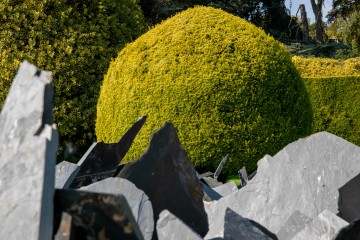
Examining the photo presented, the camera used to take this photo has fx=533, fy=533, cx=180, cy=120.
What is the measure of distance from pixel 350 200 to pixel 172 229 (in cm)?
61

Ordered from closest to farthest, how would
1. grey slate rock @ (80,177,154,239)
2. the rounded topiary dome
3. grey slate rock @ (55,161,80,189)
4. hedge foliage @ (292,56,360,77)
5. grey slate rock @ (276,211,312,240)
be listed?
grey slate rock @ (80,177,154,239)
grey slate rock @ (276,211,312,240)
grey slate rock @ (55,161,80,189)
the rounded topiary dome
hedge foliage @ (292,56,360,77)

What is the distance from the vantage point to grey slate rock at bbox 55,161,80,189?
1756mm

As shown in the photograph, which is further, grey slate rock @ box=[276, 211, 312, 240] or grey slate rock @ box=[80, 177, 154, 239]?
grey slate rock @ box=[276, 211, 312, 240]

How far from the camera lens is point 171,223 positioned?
117 centimetres

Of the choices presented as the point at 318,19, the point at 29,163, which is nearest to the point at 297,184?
the point at 29,163

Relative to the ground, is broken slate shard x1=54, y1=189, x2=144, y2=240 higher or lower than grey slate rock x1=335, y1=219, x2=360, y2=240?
higher

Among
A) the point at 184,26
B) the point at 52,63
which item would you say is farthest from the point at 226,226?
the point at 52,63

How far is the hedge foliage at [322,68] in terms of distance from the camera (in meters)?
12.1

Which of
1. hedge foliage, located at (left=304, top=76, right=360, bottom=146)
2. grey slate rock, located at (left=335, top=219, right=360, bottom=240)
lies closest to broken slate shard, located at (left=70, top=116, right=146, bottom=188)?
grey slate rock, located at (left=335, top=219, right=360, bottom=240)

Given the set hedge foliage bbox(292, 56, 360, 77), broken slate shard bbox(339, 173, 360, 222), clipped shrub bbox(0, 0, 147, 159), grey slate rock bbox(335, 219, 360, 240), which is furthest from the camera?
hedge foliage bbox(292, 56, 360, 77)

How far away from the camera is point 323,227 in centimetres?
117

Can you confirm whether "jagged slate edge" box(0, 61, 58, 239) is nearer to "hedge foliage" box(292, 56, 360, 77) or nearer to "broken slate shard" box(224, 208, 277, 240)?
"broken slate shard" box(224, 208, 277, 240)

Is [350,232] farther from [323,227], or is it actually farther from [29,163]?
[29,163]

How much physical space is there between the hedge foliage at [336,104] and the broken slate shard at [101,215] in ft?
34.1
